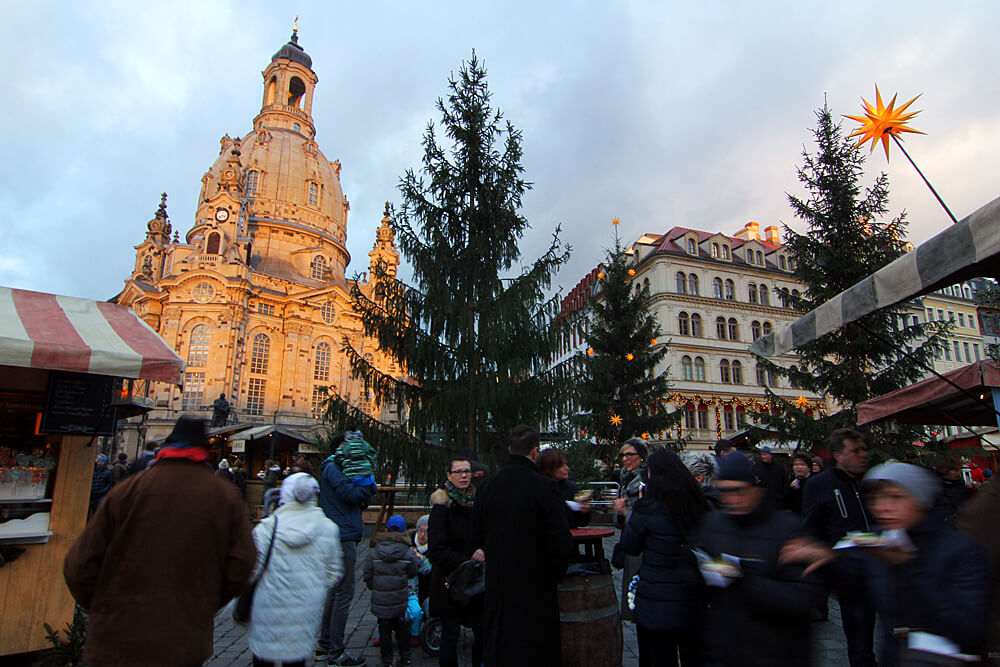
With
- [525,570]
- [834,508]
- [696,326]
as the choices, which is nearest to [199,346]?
[696,326]

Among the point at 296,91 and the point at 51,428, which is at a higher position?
the point at 296,91

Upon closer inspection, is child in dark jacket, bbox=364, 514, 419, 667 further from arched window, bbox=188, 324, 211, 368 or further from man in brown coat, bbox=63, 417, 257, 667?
arched window, bbox=188, 324, 211, 368

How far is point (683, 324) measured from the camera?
37.4m

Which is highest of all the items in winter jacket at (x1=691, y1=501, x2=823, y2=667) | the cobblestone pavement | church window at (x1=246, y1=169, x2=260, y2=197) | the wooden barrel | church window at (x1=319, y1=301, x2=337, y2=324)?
church window at (x1=246, y1=169, x2=260, y2=197)

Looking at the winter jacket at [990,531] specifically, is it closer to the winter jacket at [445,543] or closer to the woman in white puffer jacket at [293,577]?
the winter jacket at [445,543]

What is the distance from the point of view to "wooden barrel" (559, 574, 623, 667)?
406cm

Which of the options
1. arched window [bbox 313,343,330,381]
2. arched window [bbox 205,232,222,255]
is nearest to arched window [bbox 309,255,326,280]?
arched window [bbox 313,343,330,381]

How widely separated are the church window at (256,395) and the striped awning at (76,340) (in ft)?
151

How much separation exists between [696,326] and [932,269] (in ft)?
114

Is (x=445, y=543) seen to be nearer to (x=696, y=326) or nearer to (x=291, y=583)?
(x=291, y=583)

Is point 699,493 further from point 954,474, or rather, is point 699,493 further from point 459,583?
point 954,474

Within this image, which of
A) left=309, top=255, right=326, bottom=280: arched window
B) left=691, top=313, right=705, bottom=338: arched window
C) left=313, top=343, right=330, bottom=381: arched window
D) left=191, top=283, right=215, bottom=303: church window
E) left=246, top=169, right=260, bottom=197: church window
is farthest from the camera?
left=246, top=169, right=260, bottom=197: church window

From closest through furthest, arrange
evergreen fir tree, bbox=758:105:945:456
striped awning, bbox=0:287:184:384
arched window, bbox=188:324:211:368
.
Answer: striped awning, bbox=0:287:184:384 < evergreen fir tree, bbox=758:105:945:456 < arched window, bbox=188:324:211:368

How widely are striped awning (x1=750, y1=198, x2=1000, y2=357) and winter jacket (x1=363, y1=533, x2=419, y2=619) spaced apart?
206 inches
